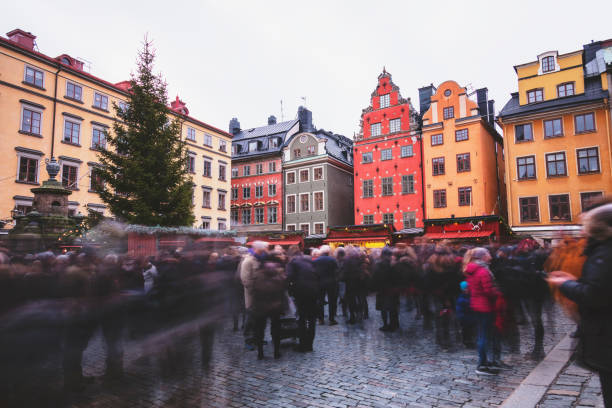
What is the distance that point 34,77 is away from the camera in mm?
27828

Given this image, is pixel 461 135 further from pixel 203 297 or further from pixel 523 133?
pixel 203 297

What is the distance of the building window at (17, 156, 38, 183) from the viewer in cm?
2677

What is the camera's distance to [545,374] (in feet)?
19.3

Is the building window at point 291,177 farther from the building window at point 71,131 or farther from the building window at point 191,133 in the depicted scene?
the building window at point 71,131

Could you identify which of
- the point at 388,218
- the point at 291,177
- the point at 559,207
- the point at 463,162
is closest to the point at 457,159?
the point at 463,162

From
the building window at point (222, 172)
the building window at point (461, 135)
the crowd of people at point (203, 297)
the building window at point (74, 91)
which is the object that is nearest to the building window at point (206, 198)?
the building window at point (222, 172)

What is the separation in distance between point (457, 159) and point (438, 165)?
1472 mm

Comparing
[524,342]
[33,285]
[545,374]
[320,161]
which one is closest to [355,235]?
[320,161]

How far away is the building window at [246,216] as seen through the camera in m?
42.5

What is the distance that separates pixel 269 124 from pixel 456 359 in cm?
4581

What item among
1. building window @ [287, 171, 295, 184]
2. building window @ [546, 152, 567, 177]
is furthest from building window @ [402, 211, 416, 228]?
building window @ [287, 171, 295, 184]

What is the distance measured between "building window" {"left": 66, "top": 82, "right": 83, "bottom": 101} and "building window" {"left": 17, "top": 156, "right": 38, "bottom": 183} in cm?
590

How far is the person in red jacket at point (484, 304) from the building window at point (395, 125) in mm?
27889

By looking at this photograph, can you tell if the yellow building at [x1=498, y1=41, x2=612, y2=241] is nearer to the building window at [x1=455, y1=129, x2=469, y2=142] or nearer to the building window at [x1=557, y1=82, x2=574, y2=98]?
the building window at [x1=557, y1=82, x2=574, y2=98]
